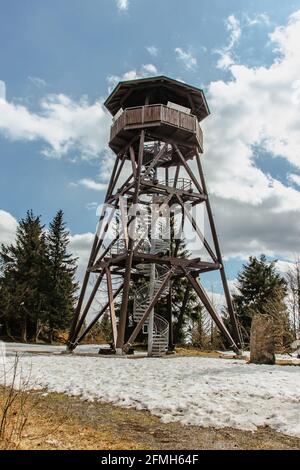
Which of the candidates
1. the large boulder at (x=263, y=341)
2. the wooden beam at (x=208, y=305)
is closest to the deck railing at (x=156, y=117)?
the wooden beam at (x=208, y=305)

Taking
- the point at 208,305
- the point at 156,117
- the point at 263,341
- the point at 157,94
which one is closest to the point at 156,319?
the point at 208,305

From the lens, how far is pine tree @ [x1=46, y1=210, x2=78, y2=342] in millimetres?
36094

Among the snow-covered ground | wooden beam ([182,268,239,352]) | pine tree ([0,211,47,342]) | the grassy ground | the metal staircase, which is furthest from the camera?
pine tree ([0,211,47,342])

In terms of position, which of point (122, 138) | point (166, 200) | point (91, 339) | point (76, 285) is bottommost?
point (91, 339)

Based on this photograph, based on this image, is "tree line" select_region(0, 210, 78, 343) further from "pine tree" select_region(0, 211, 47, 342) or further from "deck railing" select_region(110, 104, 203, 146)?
"deck railing" select_region(110, 104, 203, 146)

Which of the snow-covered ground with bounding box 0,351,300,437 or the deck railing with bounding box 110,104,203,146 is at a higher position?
the deck railing with bounding box 110,104,203,146

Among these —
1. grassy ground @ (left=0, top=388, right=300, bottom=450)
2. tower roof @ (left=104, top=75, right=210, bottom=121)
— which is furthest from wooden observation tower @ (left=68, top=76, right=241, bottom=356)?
grassy ground @ (left=0, top=388, right=300, bottom=450)

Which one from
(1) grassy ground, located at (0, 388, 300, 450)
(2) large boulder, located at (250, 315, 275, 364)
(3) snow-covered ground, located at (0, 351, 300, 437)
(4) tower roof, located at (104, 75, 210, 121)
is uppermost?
(4) tower roof, located at (104, 75, 210, 121)

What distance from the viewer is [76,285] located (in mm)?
40281

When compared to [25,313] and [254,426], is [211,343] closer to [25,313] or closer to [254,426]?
[25,313]

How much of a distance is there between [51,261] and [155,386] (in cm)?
3113

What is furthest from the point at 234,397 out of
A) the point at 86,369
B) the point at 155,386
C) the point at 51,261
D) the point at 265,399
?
the point at 51,261

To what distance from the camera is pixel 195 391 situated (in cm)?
784

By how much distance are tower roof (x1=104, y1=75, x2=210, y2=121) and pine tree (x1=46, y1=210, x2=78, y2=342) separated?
20.0m
